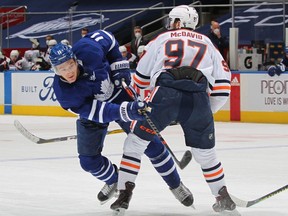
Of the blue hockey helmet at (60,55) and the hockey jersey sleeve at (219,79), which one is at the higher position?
the blue hockey helmet at (60,55)

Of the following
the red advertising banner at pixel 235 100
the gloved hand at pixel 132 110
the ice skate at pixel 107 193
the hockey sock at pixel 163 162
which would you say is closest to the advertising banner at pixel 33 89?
the red advertising banner at pixel 235 100

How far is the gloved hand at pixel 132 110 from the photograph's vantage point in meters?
4.99

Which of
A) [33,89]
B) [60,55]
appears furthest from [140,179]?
[33,89]

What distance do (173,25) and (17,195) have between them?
1.80 meters

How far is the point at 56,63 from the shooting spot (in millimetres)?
5066

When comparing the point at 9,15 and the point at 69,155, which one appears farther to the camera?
the point at 9,15

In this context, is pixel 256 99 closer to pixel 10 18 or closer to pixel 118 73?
pixel 10 18

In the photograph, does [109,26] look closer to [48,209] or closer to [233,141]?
[233,141]

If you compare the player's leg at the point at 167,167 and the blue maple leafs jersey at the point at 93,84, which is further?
the player's leg at the point at 167,167

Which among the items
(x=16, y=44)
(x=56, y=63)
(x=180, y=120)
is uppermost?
(x=56, y=63)

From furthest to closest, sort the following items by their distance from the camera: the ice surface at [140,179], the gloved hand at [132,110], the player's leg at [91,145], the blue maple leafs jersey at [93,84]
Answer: the ice surface at [140,179] < the player's leg at [91,145] < the blue maple leafs jersey at [93,84] < the gloved hand at [132,110]

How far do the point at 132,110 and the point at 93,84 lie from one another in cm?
40

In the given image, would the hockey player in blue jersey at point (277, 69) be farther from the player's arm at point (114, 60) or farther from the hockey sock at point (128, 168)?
the hockey sock at point (128, 168)

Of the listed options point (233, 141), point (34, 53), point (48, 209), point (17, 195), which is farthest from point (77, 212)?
point (34, 53)
